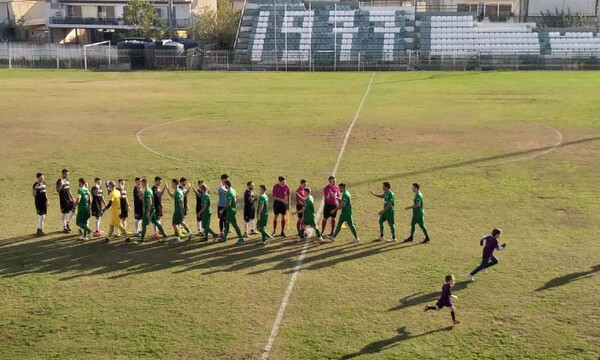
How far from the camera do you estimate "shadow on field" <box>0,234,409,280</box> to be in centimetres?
1516

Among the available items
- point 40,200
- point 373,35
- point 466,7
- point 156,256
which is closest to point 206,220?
point 156,256

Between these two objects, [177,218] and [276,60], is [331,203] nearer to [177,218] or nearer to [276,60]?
[177,218]

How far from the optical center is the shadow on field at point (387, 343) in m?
11.4

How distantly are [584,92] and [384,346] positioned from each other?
1341 inches

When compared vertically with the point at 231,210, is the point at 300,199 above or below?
above

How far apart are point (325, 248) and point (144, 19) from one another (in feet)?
210

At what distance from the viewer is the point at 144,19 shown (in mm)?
74875

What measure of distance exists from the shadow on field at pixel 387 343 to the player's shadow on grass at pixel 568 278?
308 cm

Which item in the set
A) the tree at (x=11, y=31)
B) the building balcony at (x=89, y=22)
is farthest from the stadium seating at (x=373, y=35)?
the tree at (x=11, y=31)

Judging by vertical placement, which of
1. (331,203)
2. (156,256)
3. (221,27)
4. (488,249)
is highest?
(221,27)

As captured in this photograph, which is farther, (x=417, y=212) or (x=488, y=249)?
(x=417, y=212)

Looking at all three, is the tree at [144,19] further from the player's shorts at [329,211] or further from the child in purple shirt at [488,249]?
the child in purple shirt at [488,249]

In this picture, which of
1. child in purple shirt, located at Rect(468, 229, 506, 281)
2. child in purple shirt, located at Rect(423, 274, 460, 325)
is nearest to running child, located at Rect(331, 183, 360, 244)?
child in purple shirt, located at Rect(468, 229, 506, 281)

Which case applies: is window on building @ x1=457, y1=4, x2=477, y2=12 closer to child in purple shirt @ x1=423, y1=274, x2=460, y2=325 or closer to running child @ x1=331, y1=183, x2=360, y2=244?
running child @ x1=331, y1=183, x2=360, y2=244
